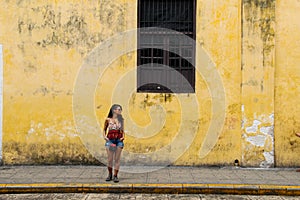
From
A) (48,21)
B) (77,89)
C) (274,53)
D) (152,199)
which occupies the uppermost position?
(48,21)

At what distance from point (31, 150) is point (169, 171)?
11.6 feet

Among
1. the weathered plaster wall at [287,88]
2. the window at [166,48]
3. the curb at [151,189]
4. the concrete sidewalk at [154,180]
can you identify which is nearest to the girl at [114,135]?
the concrete sidewalk at [154,180]

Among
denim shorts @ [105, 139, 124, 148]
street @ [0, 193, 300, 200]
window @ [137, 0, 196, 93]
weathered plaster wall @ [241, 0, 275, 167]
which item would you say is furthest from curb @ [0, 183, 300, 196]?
window @ [137, 0, 196, 93]

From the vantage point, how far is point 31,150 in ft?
34.4

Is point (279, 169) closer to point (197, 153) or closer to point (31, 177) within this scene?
point (197, 153)

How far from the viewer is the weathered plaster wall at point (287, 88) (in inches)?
413

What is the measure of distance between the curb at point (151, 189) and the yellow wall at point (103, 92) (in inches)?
79.3

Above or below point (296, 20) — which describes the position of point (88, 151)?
below

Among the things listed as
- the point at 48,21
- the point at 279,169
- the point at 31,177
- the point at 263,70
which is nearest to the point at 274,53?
the point at 263,70

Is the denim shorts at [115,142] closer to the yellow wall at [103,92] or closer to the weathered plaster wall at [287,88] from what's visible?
the yellow wall at [103,92]

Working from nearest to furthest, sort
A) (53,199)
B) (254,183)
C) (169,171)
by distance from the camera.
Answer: (53,199), (254,183), (169,171)

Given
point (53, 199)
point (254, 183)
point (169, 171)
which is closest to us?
point (53, 199)

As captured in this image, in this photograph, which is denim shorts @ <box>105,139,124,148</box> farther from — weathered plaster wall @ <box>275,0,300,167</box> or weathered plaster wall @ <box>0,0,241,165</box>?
weathered plaster wall @ <box>275,0,300,167</box>

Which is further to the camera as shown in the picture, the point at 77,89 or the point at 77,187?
the point at 77,89
